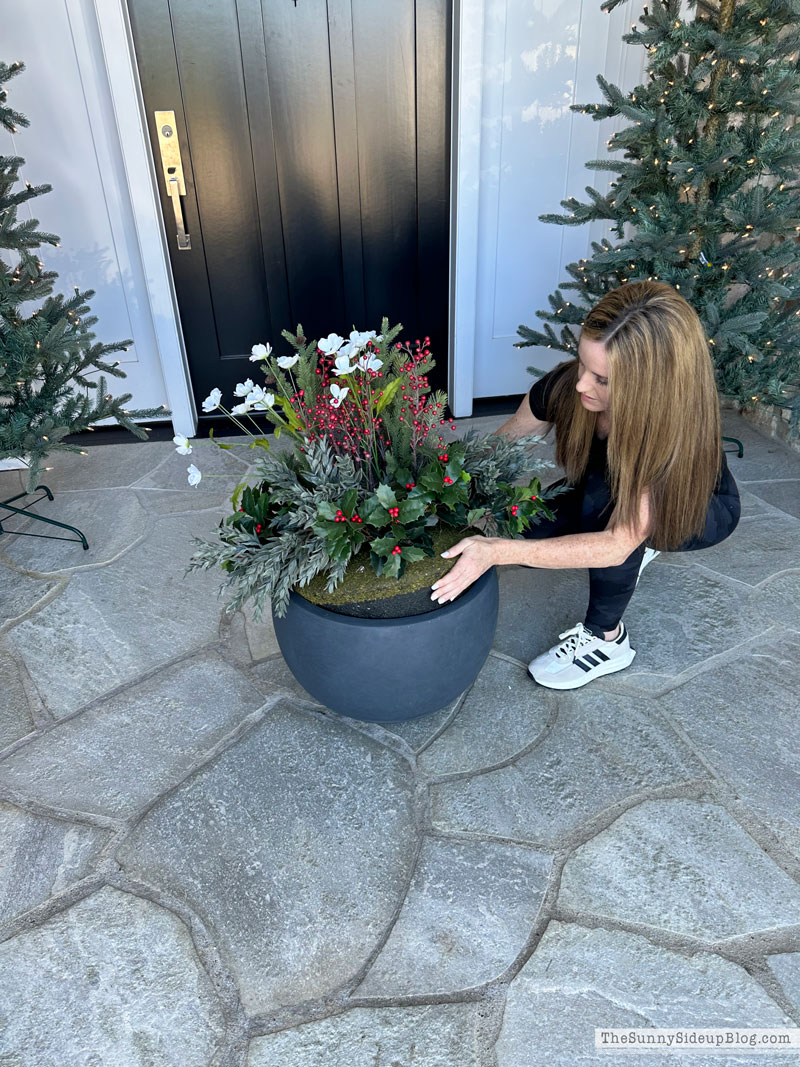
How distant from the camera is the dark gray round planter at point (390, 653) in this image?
5.21 ft

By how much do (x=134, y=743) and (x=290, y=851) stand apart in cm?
54

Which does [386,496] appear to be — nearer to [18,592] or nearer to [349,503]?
[349,503]

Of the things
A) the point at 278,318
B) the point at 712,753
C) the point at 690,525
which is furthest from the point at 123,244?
the point at 712,753

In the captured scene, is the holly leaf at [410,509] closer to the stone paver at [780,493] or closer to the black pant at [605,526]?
the black pant at [605,526]

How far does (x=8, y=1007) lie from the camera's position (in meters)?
1.33

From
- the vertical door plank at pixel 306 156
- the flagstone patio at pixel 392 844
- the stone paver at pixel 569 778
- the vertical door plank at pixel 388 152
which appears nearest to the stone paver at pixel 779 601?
the flagstone patio at pixel 392 844

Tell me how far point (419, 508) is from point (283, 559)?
32 centimetres

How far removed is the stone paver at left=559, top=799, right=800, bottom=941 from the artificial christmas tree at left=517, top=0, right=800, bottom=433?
1.57 m

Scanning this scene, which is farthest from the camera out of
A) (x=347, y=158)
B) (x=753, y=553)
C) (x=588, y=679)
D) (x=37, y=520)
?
(x=347, y=158)

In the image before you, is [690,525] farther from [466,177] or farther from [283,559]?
[466,177]

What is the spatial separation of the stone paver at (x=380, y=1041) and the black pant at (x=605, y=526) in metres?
1.05

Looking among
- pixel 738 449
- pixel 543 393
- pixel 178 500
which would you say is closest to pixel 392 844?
pixel 543 393

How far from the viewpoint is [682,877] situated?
151 centimetres

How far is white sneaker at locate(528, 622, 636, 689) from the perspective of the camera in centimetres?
199
